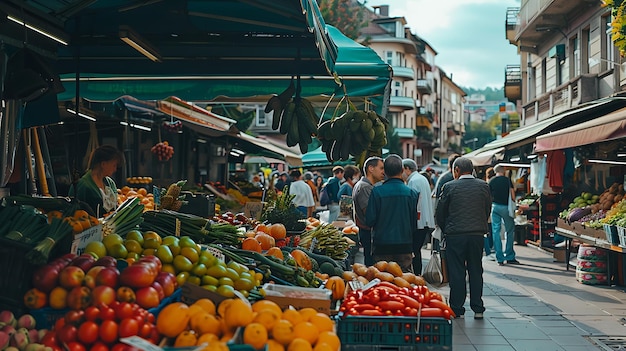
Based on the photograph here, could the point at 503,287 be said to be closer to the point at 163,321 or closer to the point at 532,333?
the point at 532,333

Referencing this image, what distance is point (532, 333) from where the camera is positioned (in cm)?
789

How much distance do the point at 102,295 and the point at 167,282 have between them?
1.54ft

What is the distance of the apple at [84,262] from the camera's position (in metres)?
4.26

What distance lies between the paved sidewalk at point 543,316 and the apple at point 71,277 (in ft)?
14.3

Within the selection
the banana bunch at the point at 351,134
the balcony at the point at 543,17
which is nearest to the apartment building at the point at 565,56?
the balcony at the point at 543,17

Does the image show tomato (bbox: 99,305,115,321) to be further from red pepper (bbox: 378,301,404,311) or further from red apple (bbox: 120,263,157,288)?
red pepper (bbox: 378,301,404,311)

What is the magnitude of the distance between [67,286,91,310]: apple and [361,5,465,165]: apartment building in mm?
52378

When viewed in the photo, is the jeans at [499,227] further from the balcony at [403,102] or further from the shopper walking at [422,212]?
the balcony at [403,102]

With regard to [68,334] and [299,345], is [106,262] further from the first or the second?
[299,345]

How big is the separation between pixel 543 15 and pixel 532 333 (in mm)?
15767

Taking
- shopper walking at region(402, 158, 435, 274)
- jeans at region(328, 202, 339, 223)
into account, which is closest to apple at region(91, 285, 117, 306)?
shopper walking at region(402, 158, 435, 274)

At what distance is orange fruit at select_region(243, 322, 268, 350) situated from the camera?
3.69 metres

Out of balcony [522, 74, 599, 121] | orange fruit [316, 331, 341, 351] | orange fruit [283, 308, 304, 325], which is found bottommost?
orange fruit [316, 331, 341, 351]

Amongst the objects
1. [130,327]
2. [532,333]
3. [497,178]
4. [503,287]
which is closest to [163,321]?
[130,327]
